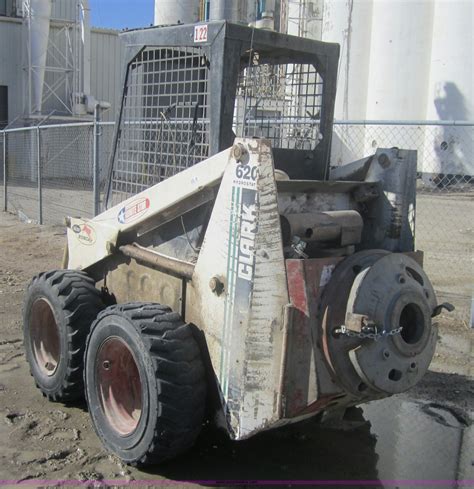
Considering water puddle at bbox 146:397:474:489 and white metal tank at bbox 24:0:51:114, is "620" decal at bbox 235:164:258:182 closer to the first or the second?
water puddle at bbox 146:397:474:489

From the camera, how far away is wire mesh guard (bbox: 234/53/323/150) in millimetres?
4309

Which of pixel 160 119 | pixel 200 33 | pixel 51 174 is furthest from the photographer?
pixel 51 174

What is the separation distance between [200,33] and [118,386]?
2143mm

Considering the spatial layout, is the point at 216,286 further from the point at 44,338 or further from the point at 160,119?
the point at 44,338

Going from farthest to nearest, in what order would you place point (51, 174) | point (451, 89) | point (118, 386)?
point (451, 89) → point (51, 174) → point (118, 386)

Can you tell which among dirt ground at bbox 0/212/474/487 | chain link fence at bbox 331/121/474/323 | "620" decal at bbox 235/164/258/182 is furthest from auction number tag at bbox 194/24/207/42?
chain link fence at bbox 331/121/474/323

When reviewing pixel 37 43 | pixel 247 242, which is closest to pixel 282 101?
pixel 247 242

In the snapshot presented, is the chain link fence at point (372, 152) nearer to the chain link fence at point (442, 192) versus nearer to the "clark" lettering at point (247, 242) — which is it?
the chain link fence at point (442, 192)

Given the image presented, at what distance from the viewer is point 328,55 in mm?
4340

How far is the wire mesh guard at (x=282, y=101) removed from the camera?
4309 mm

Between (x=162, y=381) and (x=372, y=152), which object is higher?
(x=372, y=152)

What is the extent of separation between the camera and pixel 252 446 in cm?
399

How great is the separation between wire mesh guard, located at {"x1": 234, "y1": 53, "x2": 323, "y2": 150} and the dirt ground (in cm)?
198

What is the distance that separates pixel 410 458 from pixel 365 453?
0.28 metres
